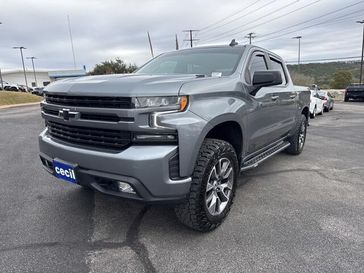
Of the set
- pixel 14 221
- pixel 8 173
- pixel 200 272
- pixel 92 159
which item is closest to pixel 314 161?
pixel 200 272

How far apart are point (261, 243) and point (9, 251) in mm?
2328

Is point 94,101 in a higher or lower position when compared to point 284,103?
higher

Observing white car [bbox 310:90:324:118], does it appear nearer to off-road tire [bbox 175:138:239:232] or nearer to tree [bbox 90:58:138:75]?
off-road tire [bbox 175:138:239:232]

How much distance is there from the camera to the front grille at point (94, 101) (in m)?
2.60

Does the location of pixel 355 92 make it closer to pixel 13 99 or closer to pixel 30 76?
pixel 13 99

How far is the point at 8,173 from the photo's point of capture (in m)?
5.22

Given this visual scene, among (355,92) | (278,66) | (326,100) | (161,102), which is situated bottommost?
(355,92)

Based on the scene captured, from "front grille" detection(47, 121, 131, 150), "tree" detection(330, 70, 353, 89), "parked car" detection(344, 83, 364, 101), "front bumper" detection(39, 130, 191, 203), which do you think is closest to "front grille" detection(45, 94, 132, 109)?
"front grille" detection(47, 121, 131, 150)

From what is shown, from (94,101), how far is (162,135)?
71 centimetres

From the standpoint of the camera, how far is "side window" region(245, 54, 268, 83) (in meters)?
3.75

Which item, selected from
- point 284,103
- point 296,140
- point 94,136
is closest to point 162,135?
point 94,136

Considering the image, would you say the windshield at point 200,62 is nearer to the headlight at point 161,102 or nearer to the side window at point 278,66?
the headlight at point 161,102

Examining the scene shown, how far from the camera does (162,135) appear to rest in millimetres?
2588

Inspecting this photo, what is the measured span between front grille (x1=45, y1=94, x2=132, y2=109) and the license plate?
0.58 metres
